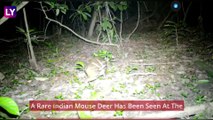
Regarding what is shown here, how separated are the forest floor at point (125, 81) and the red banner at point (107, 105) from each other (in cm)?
10

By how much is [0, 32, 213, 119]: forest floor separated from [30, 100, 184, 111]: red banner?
0.10 meters

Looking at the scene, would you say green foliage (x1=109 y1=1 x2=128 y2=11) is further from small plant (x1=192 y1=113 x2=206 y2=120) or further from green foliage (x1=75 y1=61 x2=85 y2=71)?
small plant (x1=192 y1=113 x2=206 y2=120)

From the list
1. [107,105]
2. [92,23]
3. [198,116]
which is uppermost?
[92,23]

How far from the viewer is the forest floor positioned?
3.15 m

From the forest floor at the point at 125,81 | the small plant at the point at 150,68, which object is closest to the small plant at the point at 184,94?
the forest floor at the point at 125,81

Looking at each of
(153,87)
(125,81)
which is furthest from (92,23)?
(153,87)

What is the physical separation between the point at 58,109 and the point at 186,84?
2.53 metres

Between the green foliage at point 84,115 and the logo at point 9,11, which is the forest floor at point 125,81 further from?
the logo at point 9,11

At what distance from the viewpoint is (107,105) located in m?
3.29

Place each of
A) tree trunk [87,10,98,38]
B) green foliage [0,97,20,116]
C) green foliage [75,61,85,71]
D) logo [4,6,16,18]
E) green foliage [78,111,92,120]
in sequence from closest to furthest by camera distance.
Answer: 1. green foliage [0,97,20,116]
2. green foliage [78,111,92,120]
3. logo [4,6,16,18]
4. green foliage [75,61,85,71]
5. tree trunk [87,10,98,38]

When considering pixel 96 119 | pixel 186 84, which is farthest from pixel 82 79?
pixel 186 84

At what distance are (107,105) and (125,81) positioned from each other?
0.94 metres

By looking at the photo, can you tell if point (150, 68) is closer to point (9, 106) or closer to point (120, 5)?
point (120, 5)

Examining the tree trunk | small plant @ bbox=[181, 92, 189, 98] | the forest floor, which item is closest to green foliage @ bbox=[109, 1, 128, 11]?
the forest floor
